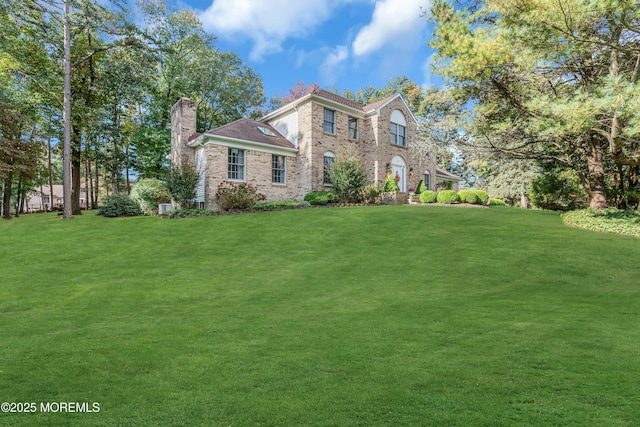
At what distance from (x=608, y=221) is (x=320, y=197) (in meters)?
13.0

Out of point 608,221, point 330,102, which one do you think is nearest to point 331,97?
point 330,102

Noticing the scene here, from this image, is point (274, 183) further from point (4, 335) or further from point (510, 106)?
point (4, 335)

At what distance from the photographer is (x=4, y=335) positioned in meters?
4.18

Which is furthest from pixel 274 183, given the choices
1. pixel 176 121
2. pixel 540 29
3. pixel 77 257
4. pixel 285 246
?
pixel 540 29

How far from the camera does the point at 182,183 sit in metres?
17.2

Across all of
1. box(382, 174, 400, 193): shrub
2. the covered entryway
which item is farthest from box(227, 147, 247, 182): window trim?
the covered entryway

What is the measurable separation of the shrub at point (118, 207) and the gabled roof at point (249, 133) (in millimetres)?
5094

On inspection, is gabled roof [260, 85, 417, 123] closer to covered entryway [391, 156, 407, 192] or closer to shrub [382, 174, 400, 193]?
covered entryway [391, 156, 407, 192]

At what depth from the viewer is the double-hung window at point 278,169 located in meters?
20.7

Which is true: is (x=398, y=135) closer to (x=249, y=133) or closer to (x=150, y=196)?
(x=249, y=133)

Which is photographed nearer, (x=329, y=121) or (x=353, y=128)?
(x=329, y=121)

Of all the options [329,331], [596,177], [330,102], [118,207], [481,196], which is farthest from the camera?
[330,102]

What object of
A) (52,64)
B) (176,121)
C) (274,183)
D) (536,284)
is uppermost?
(52,64)

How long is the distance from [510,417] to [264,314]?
12.0 ft
